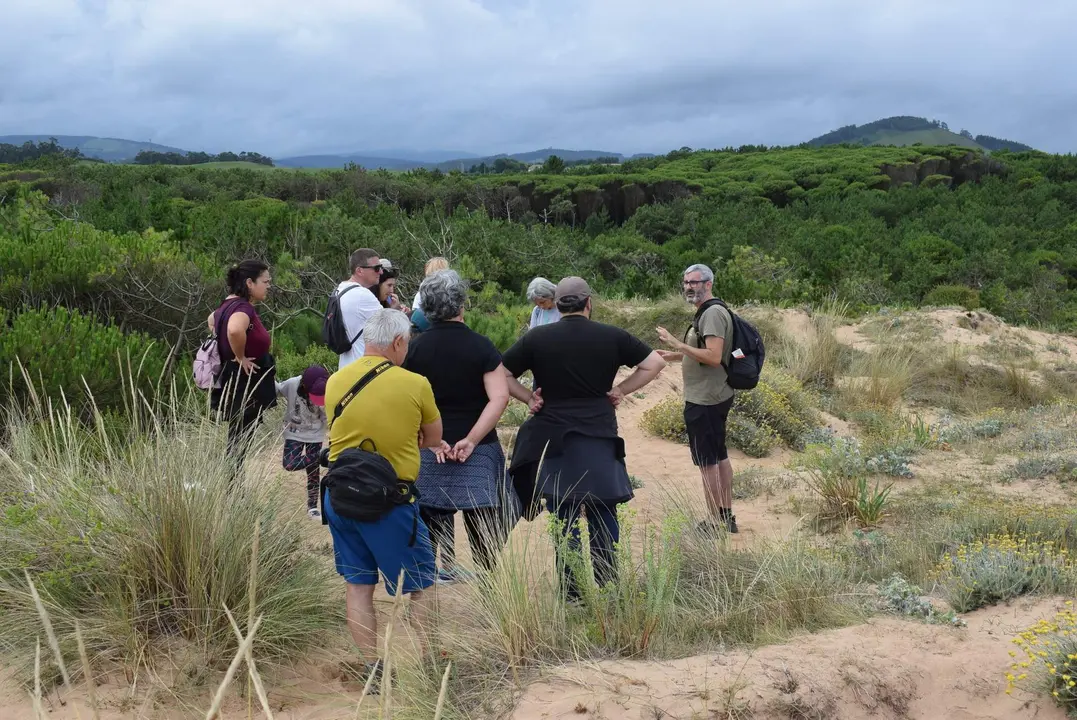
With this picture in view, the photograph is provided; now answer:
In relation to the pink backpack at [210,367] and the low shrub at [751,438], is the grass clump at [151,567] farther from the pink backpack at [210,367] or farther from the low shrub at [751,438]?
the low shrub at [751,438]

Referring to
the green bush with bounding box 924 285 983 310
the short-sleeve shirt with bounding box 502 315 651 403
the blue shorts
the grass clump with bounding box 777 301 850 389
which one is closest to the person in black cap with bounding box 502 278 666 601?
the short-sleeve shirt with bounding box 502 315 651 403

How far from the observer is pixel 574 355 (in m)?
4.02

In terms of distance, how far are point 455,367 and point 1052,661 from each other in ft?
8.66

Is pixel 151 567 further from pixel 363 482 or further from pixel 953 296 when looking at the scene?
pixel 953 296

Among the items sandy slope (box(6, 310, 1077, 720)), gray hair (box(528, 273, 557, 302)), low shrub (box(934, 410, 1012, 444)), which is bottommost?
low shrub (box(934, 410, 1012, 444))

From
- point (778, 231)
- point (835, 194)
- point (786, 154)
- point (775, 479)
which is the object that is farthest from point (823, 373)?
point (786, 154)

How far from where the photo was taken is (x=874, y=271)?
836 inches

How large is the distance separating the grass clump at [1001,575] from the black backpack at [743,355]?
151 centimetres

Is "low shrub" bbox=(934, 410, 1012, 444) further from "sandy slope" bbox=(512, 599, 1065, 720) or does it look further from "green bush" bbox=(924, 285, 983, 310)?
"green bush" bbox=(924, 285, 983, 310)

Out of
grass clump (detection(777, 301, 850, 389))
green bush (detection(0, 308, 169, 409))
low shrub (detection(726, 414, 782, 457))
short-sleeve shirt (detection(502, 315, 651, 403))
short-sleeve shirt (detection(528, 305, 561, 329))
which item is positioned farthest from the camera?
grass clump (detection(777, 301, 850, 389))

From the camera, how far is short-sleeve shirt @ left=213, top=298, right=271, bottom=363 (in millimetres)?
4922

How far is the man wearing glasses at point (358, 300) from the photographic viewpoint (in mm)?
5258

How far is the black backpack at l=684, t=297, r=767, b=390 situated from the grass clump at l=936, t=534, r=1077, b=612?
151 cm

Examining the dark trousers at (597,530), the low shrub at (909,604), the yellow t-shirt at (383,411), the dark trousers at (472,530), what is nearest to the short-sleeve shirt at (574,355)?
the dark trousers at (597,530)
